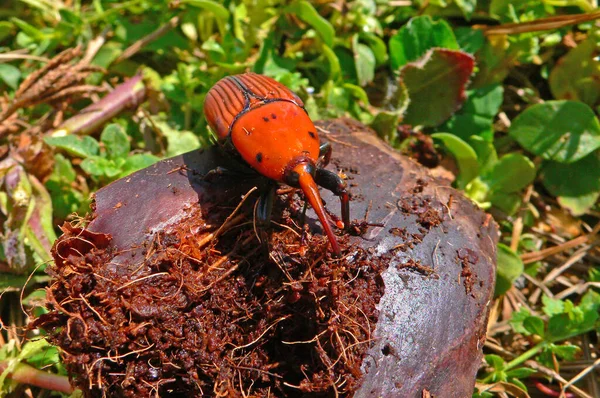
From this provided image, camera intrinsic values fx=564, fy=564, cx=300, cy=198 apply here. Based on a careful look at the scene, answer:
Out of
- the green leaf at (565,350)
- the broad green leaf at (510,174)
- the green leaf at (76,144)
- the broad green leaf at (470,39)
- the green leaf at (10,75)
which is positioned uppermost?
the broad green leaf at (470,39)

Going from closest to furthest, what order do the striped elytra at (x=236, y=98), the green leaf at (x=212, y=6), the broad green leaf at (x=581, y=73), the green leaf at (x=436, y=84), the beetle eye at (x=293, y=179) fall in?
1. the beetle eye at (x=293, y=179)
2. the striped elytra at (x=236, y=98)
3. the green leaf at (x=436, y=84)
4. the green leaf at (x=212, y=6)
5. the broad green leaf at (x=581, y=73)

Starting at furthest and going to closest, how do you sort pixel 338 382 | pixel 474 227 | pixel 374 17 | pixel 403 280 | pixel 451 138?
1. pixel 374 17
2. pixel 451 138
3. pixel 474 227
4. pixel 403 280
5. pixel 338 382

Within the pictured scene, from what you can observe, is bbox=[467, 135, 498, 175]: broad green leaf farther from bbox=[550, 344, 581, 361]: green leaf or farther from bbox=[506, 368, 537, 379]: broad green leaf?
bbox=[506, 368, 537, 379]: broad green leaf

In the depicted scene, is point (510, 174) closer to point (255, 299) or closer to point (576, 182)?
point (576, 182)

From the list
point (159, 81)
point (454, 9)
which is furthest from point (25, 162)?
point (454, 9)

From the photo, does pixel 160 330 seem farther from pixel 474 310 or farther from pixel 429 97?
pixel 429 97

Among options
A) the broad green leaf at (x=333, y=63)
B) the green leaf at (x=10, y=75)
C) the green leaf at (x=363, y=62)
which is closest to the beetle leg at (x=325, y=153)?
the broad green leaf at (x=333, y=63)

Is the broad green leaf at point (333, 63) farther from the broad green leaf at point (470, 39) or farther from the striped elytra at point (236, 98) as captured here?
the striped elytra at point (236, 98)
